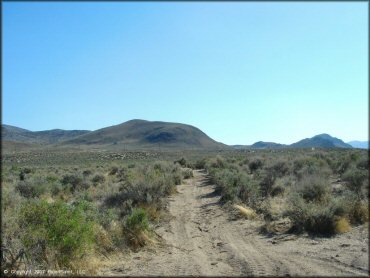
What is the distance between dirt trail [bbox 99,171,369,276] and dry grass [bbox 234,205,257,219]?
0.41 meters

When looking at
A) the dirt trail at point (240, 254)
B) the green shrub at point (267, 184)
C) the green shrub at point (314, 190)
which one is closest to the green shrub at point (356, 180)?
the green shrub at point (314, 190)

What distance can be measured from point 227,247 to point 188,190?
13.1m

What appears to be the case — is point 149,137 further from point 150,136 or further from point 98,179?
point 98,179

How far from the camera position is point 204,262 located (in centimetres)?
973

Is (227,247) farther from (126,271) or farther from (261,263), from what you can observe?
(126,271)

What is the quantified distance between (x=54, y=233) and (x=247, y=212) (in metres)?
8.34

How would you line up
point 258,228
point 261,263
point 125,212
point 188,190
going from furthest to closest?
point 188,190
point 125,212
point 258,228
point 261,263

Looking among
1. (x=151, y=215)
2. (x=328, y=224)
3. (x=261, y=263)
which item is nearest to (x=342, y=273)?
(x=261, y=263)

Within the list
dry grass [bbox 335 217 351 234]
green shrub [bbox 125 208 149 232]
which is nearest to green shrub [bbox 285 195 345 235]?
dry grass [bbox 335 217 351 234]

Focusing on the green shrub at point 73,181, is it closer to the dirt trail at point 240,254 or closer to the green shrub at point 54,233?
the dirt trail at point 240,254

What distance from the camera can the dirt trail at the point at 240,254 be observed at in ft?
28.3

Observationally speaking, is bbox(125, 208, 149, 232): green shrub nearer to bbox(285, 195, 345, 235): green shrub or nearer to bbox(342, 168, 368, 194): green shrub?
bbox(285, 195, 345, 235): green shrub

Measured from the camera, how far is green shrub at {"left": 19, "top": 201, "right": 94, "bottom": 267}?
874 cm

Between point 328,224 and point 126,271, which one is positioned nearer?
point 126,271
